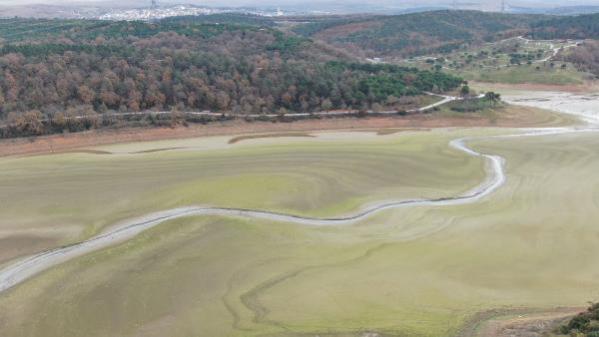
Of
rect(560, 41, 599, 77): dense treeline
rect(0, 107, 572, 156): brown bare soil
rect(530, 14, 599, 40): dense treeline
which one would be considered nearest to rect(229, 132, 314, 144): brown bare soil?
rect(0, 107, 572, 156): brown bare soil

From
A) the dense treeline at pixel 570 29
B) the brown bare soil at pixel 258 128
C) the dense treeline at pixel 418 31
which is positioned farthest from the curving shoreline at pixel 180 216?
the dense treeline at pixel 570 29

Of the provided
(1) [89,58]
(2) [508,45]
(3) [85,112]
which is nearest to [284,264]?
(3) [85,112]

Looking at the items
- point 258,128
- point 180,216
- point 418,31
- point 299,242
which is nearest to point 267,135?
point 258,128

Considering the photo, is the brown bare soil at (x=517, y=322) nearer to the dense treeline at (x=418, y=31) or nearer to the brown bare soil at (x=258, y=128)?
the brown bare soil at (x=258, y=128)

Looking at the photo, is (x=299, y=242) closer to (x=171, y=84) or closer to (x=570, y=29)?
(x=171, y=84)

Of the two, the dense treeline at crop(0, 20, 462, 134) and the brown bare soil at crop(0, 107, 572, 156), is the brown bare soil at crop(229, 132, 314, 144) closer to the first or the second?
the brown bare soil at crop(0, 107, 572, 156)

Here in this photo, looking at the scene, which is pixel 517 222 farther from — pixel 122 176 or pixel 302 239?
pixel 122 176
